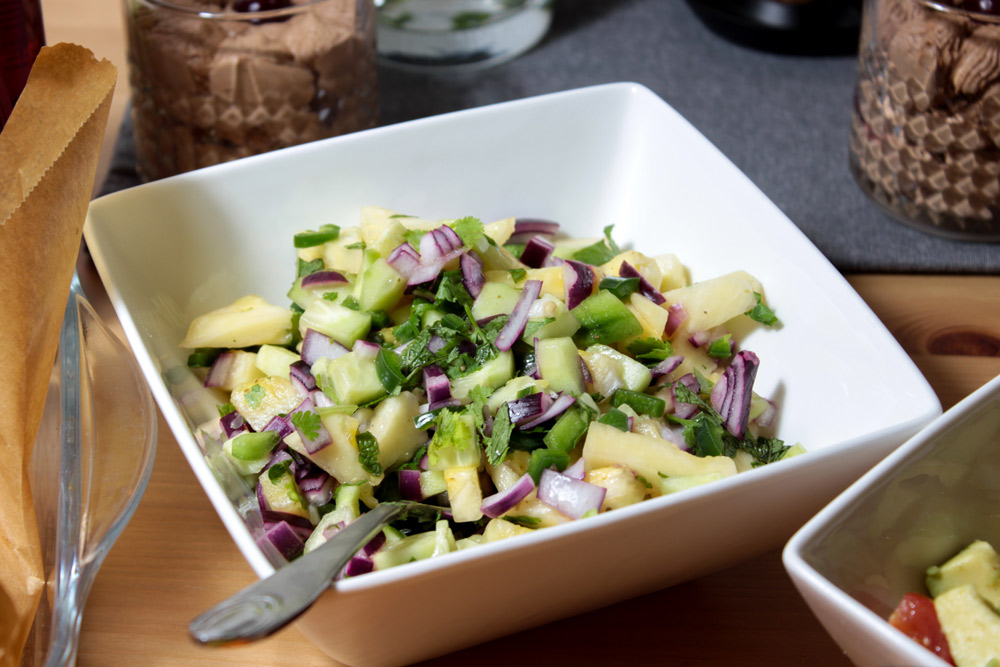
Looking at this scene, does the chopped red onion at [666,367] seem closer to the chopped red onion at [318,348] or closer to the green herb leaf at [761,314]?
the green herb leaf at [761,314]

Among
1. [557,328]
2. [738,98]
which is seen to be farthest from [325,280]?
[738,98]

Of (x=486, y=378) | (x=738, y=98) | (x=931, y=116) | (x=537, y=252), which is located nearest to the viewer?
(x=486, y=378)

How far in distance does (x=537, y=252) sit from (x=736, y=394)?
1.06 ft

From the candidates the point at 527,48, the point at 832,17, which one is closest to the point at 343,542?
the point at 527,48

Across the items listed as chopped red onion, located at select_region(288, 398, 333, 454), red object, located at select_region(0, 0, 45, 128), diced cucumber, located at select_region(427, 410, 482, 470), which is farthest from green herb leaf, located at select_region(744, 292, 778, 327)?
red object, located at select_region(0, 0, 45, 128)

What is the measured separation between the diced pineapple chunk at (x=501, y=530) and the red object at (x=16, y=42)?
78cm

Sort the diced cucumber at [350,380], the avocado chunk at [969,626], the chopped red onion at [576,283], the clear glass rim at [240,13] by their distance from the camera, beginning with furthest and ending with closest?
the clear glass rim at [240,13] → the chopped red onion at [576,283] → the diced cucumber at [350,380] → the avocado chunk at [969,626]

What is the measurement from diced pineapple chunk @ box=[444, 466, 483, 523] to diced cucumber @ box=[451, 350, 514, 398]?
3.8 inches

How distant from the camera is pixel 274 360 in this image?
0.99 m

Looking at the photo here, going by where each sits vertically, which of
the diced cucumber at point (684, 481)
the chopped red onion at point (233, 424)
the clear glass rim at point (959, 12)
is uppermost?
the clear glass rim at point (959, 12)

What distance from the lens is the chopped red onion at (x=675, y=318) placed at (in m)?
1.01

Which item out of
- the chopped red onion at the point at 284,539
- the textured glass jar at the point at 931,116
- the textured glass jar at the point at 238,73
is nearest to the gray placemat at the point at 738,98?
the textured glass jar at the point at 931,116

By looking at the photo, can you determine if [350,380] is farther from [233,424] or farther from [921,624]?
[921,624]

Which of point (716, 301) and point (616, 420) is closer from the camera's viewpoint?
point (616, 420)
